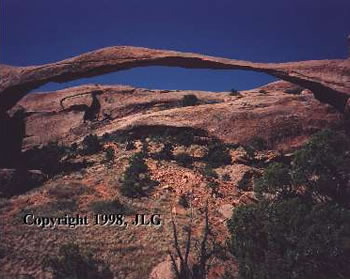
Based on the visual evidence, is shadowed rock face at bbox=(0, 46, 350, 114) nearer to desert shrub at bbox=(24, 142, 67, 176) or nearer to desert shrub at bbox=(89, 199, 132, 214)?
desert shrub at bbox=(24, 142, 67, 176)

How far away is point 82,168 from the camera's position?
82.5ft

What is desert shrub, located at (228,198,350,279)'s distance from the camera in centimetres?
1349

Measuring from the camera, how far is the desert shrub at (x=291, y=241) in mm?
13492

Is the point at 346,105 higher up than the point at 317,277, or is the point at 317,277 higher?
the point at 346,105

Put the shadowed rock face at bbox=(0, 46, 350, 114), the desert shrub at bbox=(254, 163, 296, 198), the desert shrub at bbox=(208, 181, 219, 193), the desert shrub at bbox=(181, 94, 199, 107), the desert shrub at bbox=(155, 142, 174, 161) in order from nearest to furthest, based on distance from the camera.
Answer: the desert shrub at bbox=(254, 163, 296, 198) → the desert shrub at bbox=(208, 181, 219, 193) → the shadowed rock face at bbox=(0, 46, 350, 114) → the desert shrub at bbox=(155, 142, 174, 161) → the desert shrub at bbox=(181, 94, 199, 107)

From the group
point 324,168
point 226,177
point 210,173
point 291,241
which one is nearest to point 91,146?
point 210,173

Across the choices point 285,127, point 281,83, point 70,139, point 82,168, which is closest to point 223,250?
point 82,168

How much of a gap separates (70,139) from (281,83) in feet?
67.6

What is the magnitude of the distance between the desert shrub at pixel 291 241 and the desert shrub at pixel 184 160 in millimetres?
9372

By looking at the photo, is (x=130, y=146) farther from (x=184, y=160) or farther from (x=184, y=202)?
(x=184, y=202)

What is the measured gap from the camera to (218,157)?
84.3 feet

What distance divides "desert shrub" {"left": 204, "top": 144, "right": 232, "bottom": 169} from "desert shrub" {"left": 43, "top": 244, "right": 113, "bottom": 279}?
11537 mm

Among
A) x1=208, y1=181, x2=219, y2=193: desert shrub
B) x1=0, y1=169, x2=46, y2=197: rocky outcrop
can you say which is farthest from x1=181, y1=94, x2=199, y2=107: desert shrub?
x1=0, y1=169, x2=46, y2=197: rocky outcrop

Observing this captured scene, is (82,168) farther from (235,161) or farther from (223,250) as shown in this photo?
(223,250)
